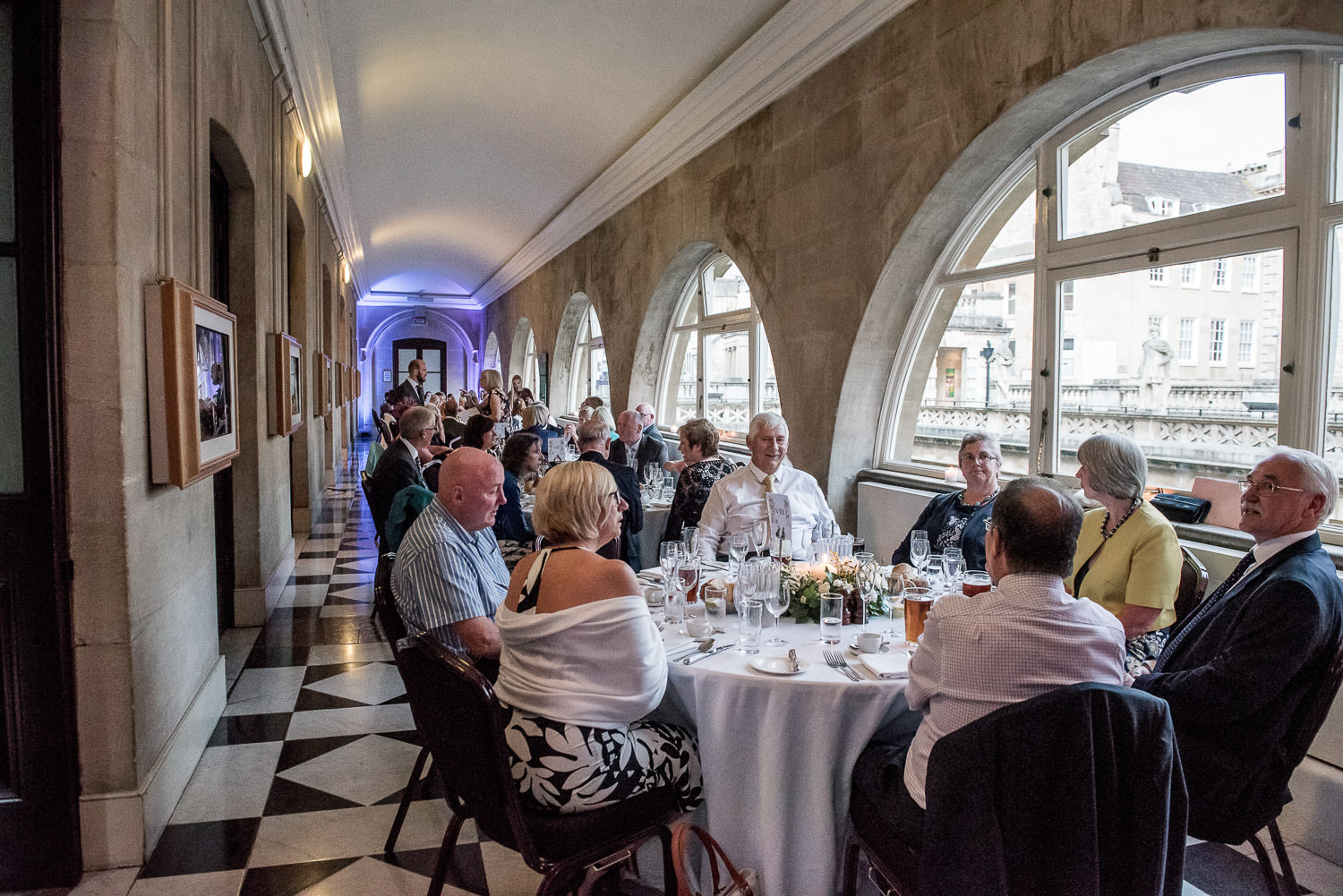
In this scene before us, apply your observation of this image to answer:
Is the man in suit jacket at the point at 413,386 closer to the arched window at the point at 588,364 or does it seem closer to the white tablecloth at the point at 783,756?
the arched window at the point at 588,364

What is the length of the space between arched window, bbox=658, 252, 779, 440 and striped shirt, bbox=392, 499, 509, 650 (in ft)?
19.4

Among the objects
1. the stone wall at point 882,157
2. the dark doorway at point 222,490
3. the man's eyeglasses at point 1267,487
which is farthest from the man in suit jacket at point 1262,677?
the dark doorway at point 222,490

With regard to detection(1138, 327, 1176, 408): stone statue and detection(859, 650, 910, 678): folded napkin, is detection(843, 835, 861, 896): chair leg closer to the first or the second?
detection(859, 650, 910, 678): folded napkin

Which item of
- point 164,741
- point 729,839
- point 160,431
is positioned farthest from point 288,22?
point 729,839

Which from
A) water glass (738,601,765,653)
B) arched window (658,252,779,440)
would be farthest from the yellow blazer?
arched window (658,252,779,440)

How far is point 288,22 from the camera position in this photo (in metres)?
5.71

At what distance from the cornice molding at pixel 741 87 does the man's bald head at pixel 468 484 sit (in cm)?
399

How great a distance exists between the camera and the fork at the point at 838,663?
94.0 inches

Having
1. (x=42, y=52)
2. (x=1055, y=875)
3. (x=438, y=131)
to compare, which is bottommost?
(x=1055, y=875)

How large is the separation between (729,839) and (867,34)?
4968 millimetres

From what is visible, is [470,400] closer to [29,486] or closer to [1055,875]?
[29,486]

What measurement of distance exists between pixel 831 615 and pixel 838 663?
16cm

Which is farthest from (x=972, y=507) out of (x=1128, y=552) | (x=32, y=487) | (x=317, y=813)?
(x=32, y=487)

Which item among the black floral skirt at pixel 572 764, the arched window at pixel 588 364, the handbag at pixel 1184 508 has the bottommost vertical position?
the black floral skirt at pixel 572 764
